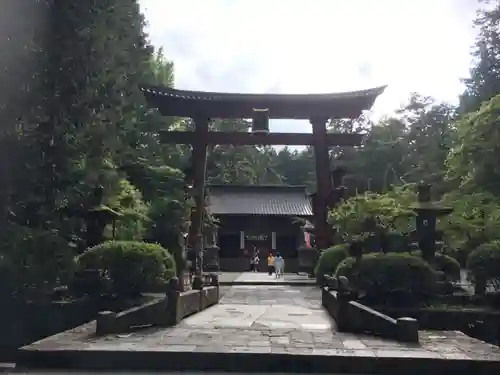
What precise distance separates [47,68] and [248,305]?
8544 millimetres

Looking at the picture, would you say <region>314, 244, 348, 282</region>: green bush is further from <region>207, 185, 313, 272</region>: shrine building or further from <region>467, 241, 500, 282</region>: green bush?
<region>207, 185, 313, 272</region>: shrine building

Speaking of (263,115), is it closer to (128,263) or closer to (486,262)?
(128,263)

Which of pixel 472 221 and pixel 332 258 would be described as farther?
pixel 332 258

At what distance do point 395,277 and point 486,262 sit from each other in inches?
80.5

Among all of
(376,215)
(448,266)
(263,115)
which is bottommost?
(448,266)

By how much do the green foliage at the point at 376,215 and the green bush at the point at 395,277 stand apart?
2472 mm

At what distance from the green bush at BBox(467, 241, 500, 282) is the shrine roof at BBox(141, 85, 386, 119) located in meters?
12.6

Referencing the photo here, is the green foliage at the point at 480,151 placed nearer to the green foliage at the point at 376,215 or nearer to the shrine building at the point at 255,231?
the green foliage at the point at 376,215

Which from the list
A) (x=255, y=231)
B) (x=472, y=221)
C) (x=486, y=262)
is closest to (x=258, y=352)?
(x=486, y=262)

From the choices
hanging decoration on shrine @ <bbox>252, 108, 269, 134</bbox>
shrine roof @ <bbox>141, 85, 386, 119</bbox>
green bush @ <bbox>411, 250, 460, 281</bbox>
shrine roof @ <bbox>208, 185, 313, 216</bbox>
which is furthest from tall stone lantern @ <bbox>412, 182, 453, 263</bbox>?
shrine roof @ <bbox>208, 185, 313, 216</bbox>

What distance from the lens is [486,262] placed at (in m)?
11.9

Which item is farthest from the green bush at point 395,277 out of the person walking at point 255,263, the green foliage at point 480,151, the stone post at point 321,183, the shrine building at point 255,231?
the shrine building at point 255,231

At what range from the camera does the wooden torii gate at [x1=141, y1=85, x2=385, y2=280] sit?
23.2 metres

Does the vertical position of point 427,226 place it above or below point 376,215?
below
